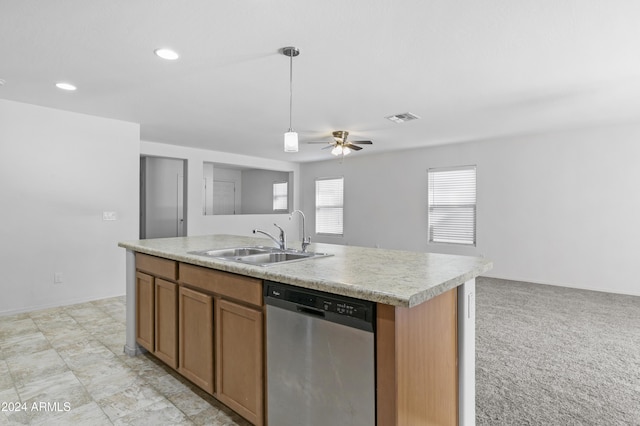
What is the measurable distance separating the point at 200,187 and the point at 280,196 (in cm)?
299

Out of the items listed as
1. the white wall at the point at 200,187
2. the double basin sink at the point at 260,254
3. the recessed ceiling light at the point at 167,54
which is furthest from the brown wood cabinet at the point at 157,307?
the white wall at the point at 200,187

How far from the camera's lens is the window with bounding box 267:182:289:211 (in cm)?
925

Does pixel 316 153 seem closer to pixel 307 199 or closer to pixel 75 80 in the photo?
pixel 307 199

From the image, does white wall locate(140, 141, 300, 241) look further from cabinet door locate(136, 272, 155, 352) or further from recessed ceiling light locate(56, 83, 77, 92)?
cabinet door locate(136, 272, 155, 352)

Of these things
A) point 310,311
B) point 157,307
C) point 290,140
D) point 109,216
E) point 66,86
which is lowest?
point 157,307

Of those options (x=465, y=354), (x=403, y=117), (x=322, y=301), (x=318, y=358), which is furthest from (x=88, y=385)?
(x=403, y=117)

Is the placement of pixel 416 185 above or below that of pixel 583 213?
above

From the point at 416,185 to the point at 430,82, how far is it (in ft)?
12.1

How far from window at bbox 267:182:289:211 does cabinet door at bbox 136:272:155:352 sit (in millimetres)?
6485

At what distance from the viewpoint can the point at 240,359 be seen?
6.00 feet

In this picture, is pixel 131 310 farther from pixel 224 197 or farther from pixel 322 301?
pixel 224 197

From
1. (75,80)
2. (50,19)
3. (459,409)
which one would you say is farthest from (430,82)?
(75,80)

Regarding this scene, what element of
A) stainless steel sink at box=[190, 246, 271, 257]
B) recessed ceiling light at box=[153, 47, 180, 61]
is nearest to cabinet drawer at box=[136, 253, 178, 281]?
stainless steel sink at box=[190, 246, 271, 257]

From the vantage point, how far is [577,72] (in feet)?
9.54
